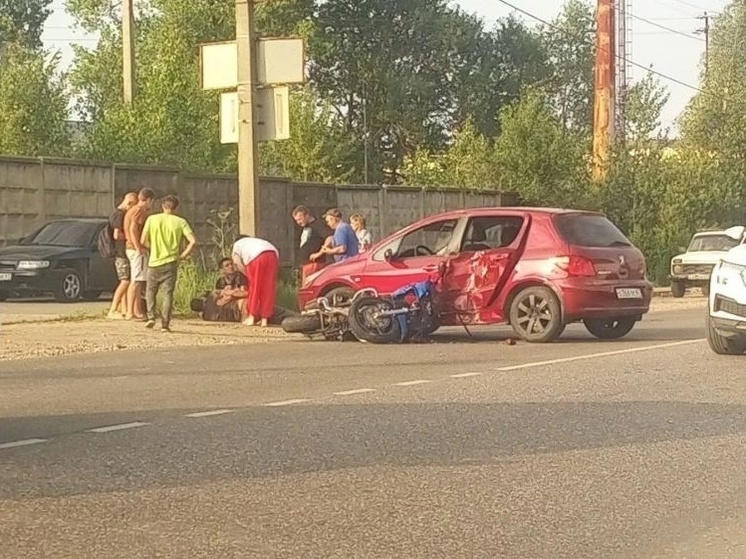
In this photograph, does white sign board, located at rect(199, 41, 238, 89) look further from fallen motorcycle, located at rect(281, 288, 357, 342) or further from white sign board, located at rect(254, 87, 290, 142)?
fallen motorcycle, located at rect(281, 288, 357, 342)

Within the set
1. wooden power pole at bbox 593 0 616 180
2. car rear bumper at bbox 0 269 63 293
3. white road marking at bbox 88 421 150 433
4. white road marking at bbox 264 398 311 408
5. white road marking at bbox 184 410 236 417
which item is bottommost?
white road marking at bbox 264 398 311 408

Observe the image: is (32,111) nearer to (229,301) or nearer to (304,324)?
(229,301)

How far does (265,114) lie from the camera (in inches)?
839

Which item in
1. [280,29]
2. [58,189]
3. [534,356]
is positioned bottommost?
[534,356]

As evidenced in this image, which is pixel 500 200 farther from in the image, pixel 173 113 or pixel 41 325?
pixel 41 325

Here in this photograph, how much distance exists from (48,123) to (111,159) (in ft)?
31.1

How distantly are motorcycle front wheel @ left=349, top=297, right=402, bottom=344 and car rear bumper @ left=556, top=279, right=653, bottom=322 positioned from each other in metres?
1.97

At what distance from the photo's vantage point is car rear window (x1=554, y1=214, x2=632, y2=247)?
59.8 ft

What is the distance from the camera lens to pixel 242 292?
68.6 feet

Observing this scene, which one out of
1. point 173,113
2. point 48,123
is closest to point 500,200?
point 173,113

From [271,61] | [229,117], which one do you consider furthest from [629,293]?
[229,117]

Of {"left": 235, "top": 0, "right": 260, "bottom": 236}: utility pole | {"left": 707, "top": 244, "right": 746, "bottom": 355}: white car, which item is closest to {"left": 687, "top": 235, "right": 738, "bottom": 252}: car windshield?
{"left": 235, "top": 0, "right": 260, "bottom": 236}: utility pole

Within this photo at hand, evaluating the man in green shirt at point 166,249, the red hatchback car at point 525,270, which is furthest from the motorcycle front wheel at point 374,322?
the man in green shirt at point 166,249

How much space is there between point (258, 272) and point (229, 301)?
1.27 metres
